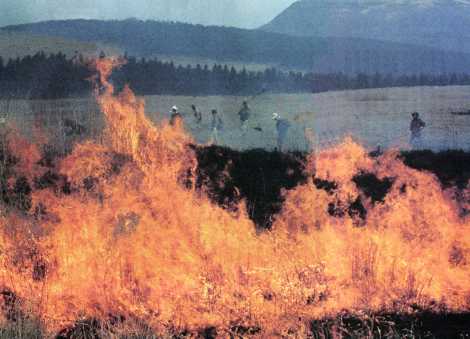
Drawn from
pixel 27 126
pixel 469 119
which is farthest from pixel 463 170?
pixel 27 126

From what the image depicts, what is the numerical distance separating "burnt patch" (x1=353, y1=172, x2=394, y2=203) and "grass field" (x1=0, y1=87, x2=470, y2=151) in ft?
6.22

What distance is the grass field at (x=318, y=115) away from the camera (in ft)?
54.5

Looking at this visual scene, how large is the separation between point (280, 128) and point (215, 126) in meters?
2.05

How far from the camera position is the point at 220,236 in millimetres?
9359

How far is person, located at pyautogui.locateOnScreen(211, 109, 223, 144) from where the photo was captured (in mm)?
17812

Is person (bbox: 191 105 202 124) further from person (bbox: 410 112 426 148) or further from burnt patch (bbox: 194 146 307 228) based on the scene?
person (bbox: 410 112 426 148)

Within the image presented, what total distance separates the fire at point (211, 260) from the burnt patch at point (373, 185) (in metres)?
2.40

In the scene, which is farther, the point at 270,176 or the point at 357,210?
the point at 270,176

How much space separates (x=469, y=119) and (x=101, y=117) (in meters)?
12.3

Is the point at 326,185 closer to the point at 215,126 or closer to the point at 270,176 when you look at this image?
the point at 270,176

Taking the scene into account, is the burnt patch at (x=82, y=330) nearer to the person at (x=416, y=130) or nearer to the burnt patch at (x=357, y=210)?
the burnt patch at (x=357, y=210)

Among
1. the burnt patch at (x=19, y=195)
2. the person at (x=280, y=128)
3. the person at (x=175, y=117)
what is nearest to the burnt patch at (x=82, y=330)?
the burnt patch at (x=19, y=195)

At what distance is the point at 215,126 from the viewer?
58.6ft

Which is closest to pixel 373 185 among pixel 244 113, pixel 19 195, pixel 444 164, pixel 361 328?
pixel 444 164
